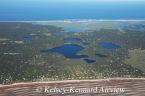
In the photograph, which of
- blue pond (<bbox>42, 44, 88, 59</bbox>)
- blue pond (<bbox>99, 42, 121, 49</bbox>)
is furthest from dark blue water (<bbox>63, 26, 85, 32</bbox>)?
blue pond (<bbox>42, 44, 88, 59</bbox>)

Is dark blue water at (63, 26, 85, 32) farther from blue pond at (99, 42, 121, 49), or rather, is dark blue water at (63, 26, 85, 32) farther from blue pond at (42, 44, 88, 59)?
blue pond at (42, 44, 88, 59)

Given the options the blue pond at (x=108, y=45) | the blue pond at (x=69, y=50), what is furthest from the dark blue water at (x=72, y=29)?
the blue pond at (x=69, y=50)

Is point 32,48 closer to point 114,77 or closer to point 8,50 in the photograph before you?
point 8,50

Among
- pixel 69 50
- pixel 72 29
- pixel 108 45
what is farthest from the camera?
pixel 72 29

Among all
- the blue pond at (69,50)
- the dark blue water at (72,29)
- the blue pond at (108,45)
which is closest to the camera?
the blue pond at (69,50)

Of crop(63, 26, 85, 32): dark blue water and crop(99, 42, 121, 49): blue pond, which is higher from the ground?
crop(63, 26, 85, 32): dark blue water

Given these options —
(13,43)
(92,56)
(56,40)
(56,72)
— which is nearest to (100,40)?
(56,40)

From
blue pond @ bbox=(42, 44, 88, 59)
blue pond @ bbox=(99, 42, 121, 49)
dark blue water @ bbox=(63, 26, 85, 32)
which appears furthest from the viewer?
dark blue water @ bbox=(63, 26, 85, 32)

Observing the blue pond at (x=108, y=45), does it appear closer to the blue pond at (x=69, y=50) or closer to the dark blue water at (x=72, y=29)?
the blue pond at (x=69, y=50)

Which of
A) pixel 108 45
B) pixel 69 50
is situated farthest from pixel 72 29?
pixel 69 50

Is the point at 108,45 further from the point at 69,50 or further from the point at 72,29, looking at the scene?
the point at 72,29

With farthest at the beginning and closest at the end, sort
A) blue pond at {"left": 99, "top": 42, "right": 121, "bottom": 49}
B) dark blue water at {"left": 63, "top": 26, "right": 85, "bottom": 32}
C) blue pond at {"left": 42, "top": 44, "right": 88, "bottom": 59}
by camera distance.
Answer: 1. dark blue water at {"left": 63, "top": 26, "right": 85, "bottom": 32}
2. blue pond at {"left": 99, "top": 42, "right": 121, "bottom": 49}
3. blue pond at {"left": 42, "top": 44, "right": 88, "bottom": 59}
